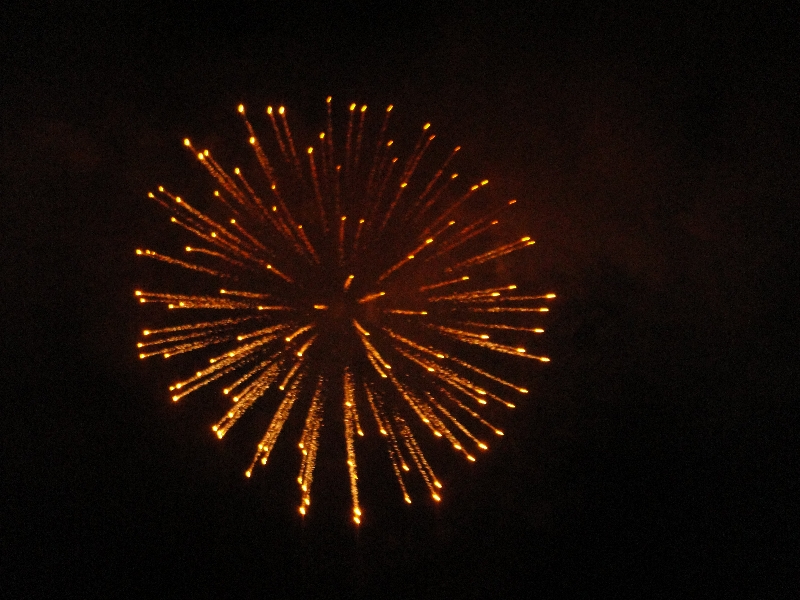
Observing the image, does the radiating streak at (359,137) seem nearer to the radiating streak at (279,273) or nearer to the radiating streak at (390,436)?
the radiating streak at (279,273)

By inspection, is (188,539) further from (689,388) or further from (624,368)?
(689,388)

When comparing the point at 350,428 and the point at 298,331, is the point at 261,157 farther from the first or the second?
the point at 350,428

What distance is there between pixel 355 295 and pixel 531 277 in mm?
829

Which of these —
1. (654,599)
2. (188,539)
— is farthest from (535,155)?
(188,539)

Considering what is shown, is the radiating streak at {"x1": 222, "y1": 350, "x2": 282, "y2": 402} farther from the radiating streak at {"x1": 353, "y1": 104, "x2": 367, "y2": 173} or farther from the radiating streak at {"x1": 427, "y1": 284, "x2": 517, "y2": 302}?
the radiating streak at {"x1": 353, "y1": 104, "x2": 367, "y2": 173}

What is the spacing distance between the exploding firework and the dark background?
0.15 metres

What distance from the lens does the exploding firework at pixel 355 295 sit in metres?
3.29

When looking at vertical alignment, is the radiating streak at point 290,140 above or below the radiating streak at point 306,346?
above

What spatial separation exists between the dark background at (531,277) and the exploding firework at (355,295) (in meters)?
0.15

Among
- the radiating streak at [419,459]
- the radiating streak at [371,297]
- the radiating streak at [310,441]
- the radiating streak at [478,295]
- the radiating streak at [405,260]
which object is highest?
the radiating streak at [405,260]

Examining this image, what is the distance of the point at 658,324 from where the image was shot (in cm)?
333

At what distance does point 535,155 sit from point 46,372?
2535 millimetres

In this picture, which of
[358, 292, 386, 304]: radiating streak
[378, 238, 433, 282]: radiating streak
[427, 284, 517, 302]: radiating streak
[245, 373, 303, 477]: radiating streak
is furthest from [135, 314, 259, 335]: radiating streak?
[427, 284, 517, 302]: radiating streak

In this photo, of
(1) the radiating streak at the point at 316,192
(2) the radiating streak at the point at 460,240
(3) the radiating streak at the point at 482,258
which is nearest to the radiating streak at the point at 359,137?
(1) the radiating streak at the point at 316,192
